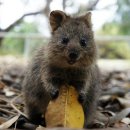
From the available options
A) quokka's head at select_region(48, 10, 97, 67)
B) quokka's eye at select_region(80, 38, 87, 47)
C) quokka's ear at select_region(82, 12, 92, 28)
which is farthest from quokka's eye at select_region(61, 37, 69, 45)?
quokka's ear at select_region(82, 12, 92, 28)

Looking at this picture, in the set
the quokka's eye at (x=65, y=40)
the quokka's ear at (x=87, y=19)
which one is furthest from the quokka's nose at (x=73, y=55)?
the quokka's ear at (x=87, y=19)

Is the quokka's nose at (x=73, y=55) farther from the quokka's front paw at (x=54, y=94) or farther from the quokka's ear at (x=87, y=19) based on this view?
the quokka's ear at (x=87, y=19)

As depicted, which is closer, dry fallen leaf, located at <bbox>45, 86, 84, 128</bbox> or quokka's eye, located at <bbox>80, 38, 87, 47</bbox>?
dry fallen leaf, located at <bbox>45, 86, 84, 128</bbox>

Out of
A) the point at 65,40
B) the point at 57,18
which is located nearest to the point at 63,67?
the point at 65,40

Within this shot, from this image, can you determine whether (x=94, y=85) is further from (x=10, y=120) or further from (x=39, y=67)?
(x=10, y=120)

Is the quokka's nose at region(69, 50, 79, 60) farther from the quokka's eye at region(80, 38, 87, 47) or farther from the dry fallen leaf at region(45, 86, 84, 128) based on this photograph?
the dry fallen leaf at region(45, 86, 84, 128)

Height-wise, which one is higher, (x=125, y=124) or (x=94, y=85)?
(x=94, y=85)

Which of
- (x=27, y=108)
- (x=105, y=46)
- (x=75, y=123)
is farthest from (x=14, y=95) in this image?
(x=105, y=46)

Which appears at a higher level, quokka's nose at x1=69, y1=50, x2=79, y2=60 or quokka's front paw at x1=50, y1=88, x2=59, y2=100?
quokka's nose at x1=69, y1=50, x2=79, y2=60
